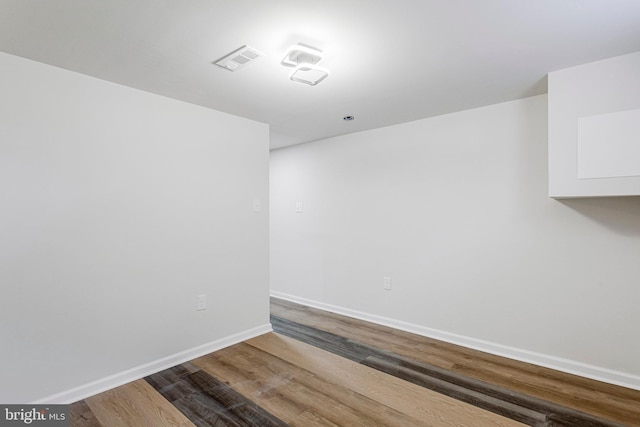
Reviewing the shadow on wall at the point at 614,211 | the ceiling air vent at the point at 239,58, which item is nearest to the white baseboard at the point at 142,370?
the ceiling air vent at the point at 239,58

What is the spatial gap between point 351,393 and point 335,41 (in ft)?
7.27

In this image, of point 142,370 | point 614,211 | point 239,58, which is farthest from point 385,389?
point 239,58

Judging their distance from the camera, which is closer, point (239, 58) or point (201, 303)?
point (239, 58)

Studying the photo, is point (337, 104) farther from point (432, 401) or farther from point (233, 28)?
point (432, 401)

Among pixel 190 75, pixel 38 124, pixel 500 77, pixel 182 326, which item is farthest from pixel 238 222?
pixel 500 77

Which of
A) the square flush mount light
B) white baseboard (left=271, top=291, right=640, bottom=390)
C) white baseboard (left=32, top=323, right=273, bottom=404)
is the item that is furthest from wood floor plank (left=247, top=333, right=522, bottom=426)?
the square flush mount light

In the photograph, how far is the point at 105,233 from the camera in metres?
2.29

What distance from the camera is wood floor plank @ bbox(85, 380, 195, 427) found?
1892 mm

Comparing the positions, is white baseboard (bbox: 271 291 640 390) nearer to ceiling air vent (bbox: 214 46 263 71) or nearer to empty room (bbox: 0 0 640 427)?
empty room (bbox: 0 0 640 427)

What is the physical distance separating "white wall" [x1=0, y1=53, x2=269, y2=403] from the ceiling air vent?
86 centimetres

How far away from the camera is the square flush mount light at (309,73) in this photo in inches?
76.0

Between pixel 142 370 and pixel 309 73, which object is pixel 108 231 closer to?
pixel 142 370

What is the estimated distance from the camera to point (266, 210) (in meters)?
3.38

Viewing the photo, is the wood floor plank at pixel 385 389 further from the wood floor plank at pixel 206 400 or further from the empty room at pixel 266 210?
the wood floor plank at pixel 206 400
